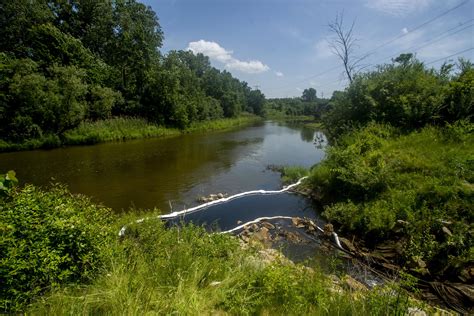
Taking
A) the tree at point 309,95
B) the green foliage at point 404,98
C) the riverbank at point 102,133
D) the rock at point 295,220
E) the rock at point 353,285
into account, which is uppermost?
the tree at point 309,95

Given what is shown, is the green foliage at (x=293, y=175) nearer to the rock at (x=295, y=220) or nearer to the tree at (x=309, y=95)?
the rock at (x=295, y=220)

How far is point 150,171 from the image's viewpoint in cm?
1225

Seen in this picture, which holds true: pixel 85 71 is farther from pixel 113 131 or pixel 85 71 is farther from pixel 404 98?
pixel 404 98

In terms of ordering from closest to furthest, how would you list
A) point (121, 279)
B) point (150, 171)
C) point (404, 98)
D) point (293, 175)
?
1. point (121, 279)
2. point (404, 98)
3. point (293, 175)
4. point (150, 171)

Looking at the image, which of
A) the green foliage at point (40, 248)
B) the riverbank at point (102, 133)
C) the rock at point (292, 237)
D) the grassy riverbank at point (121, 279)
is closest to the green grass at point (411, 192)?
the rock at point (292, 237)

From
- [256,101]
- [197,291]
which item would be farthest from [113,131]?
[256,101]

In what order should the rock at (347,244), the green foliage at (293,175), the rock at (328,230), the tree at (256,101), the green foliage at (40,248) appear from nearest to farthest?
1. the green foliage at (40,248)
2. the rock at (347,244)
3. the rock at (328,230)
4. the green foliage at (293,175)
5. the tree at (256,101)

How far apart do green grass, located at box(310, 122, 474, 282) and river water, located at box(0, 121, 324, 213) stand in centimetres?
202

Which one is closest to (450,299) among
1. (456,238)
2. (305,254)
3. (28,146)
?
Answer: (456,238)

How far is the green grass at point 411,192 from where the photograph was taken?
193 inches

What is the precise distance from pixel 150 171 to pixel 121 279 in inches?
395

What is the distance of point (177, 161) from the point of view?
14.8 metres

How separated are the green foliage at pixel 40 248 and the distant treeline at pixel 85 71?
13.6 metres

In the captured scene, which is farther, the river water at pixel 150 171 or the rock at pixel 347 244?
the river water at pixel 150 171
